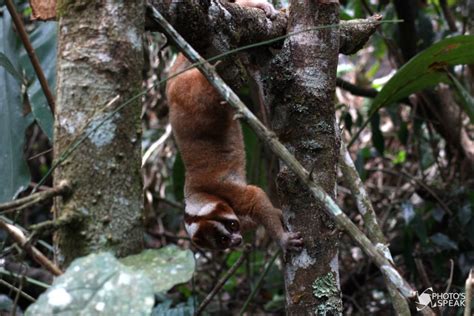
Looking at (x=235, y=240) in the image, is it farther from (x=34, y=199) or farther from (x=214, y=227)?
(x=34, y=199)

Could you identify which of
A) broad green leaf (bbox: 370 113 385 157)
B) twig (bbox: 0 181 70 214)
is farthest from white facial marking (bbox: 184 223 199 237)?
broad green leaf (bbox: 370 113 385 157)

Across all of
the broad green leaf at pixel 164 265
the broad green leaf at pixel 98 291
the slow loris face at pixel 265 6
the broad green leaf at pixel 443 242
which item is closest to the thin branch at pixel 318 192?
the broad green leaf at pixel 164 265

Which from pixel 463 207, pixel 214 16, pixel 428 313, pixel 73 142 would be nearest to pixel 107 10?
pixel 73 142

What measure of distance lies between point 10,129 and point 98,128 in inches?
50.0

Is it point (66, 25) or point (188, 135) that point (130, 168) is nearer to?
point (66, 25)

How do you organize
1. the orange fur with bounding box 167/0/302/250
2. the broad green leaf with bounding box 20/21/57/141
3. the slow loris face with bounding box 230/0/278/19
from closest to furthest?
the slow loris face with bounding box 230/0/278/19 → the broad green leaf with bounding box 20/21/57/141 → the orange fur with bounding box 167/0/302/250

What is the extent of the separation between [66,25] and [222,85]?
41 cm

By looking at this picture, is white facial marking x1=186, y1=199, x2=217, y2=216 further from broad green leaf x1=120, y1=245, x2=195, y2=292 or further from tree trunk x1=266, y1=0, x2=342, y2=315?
broad green leaf x1=120, y1=245, x2=195, y2=292

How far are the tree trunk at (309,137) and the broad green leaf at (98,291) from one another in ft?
2.68

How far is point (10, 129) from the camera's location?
2.52 meters

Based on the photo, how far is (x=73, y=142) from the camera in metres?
1.39

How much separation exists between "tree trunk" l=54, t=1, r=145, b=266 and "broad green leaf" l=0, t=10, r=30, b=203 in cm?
100

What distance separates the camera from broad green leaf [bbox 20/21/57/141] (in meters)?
2.54

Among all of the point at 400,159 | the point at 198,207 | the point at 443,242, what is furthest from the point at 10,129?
the point at 400,159
